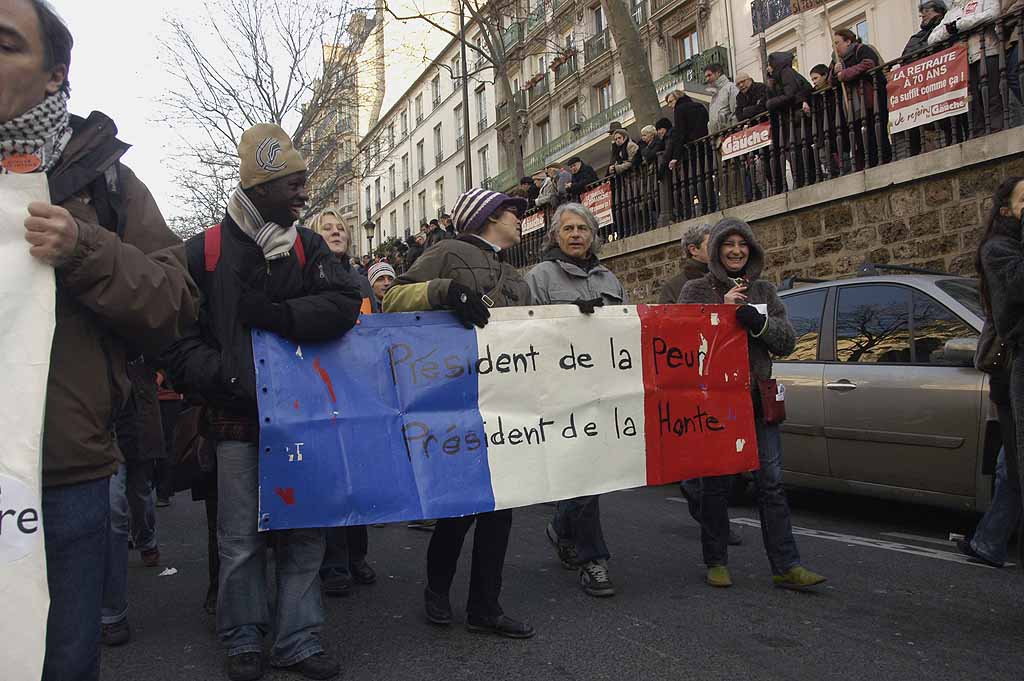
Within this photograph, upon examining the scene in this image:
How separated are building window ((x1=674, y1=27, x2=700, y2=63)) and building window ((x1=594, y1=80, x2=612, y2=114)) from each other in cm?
402

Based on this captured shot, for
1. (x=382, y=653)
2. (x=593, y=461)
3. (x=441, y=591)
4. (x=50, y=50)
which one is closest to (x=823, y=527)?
(x=593, y=461)

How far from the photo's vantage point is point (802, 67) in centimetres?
2556

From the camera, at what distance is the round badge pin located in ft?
5.74

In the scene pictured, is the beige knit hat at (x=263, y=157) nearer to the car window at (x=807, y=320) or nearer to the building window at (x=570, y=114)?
the car window at (x=807, y=320)

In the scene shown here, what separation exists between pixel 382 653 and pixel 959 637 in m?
2.40

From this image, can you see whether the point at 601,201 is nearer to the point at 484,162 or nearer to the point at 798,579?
the point at 798,579

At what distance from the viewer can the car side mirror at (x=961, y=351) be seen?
504cm

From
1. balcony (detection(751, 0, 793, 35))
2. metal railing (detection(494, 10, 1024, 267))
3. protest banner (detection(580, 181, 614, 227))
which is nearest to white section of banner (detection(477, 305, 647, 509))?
metal railing (detection(494, 10, 1024, 267))

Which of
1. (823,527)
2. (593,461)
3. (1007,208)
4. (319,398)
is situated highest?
(1007,208)

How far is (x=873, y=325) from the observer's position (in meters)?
5.96

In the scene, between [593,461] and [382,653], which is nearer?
[382,653]

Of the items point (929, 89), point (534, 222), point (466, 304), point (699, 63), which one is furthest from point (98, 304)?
point (699, 63)

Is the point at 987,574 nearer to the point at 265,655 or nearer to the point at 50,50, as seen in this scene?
the point at 265,655

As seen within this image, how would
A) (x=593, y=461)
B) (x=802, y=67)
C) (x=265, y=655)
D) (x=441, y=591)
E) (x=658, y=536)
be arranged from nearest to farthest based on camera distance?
(x=265, y=655) → (x=441, y=591) → (x=593, y=461) → (x=658, y=536) → (x=802, y=67)
